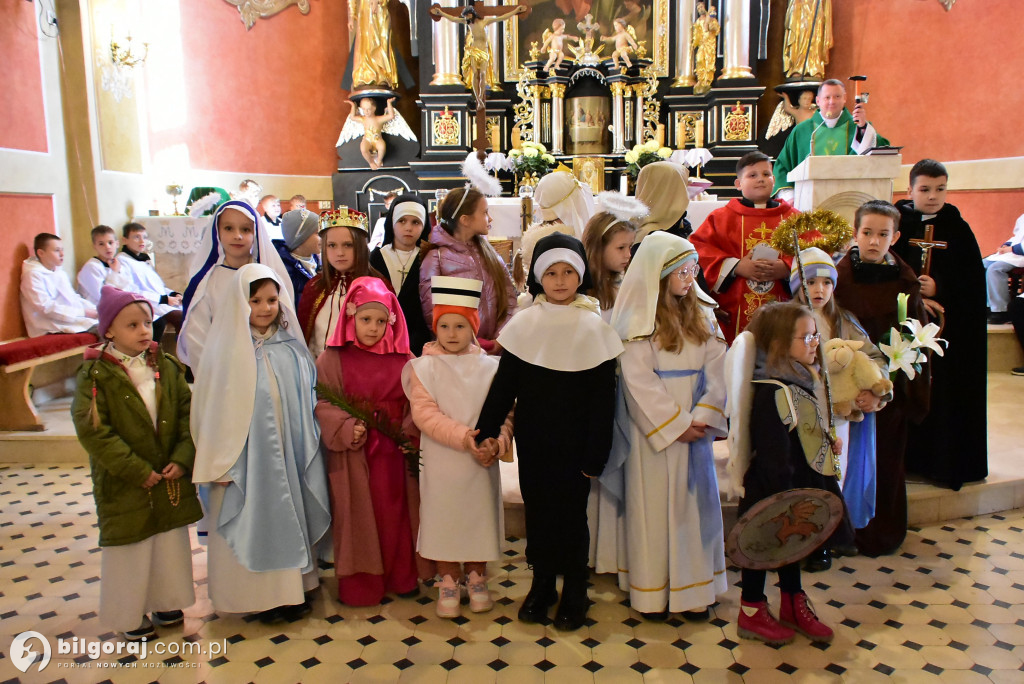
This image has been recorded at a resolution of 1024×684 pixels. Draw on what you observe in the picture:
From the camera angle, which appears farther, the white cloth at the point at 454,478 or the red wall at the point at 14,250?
the red wall at the point at 14,250

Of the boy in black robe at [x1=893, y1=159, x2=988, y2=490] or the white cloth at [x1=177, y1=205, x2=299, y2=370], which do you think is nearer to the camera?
the white cloth at [x1=177, y1=205, x2=299, y2=370]

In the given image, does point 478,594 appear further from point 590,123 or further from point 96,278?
point 590,123

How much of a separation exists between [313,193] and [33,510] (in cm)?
767

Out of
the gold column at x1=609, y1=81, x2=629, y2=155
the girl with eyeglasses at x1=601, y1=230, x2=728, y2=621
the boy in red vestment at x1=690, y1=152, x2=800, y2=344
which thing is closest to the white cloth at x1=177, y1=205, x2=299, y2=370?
the girl with eyeglasses at x1=601, y1=230, x2=728, y2=621

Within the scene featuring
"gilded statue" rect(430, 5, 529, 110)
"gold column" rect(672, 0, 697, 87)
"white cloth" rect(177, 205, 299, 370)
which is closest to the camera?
"white cloth" rect(177, 205, 299, 370)

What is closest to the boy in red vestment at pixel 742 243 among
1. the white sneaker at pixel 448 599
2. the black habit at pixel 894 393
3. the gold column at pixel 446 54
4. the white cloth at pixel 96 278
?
the black habit at pixel 894 393

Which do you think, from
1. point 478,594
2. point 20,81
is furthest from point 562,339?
point 20,81

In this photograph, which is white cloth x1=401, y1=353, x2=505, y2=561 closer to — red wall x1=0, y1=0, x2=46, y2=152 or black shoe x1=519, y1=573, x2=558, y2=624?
black shoe x1=519, y1=573, x2=558, y2=624

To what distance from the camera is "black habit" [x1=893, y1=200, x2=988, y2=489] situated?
413 centimetres

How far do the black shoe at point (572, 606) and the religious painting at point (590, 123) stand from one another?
339 inches

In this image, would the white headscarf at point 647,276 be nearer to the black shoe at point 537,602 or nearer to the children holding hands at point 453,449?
the children holding hands at point 453,449

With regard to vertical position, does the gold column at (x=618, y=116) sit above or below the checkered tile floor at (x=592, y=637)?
above

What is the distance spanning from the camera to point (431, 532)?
122 inches

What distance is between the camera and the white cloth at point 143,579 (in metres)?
2.97
